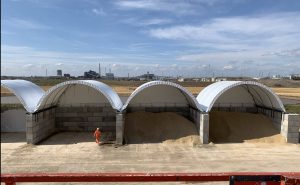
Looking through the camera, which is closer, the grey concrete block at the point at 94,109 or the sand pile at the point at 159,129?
the sand pile at the point at 159,129

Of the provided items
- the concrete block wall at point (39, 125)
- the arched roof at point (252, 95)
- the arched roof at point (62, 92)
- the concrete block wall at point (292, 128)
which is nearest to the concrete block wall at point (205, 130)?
the arched roof at point (252, 95)

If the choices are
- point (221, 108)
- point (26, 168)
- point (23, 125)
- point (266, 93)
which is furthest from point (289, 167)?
point (23, 125)

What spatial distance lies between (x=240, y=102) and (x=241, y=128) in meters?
3.89

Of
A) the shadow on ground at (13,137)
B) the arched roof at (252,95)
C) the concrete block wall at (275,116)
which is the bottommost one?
the shadow on ground at (13,137)

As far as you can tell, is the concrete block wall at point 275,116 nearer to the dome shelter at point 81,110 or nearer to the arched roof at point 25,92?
the dome shelter at point 81,110

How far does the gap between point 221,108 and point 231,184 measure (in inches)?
807

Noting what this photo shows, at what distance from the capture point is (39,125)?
21.8 metres

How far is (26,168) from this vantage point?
15844 millimetres

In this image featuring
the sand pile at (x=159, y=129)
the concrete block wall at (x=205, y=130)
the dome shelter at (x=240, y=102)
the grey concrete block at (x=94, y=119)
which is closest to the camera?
the concrete block wall at (x=205, y=130)

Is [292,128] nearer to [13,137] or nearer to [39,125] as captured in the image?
[39,125]

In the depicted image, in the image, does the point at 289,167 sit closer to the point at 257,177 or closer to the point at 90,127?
the point at 257,177

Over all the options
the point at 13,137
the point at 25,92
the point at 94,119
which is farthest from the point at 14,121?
the point at 94,119

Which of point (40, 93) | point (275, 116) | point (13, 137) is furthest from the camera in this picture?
point (40, 93)

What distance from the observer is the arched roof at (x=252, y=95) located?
72.1 ft
